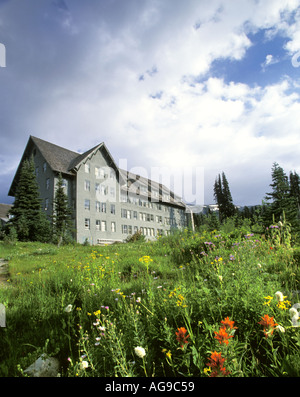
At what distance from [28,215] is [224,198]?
56754 mm

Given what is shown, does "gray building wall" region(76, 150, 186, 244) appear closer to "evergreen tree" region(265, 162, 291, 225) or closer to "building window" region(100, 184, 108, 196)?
Answer: "building window" region(100, 184, 108, 196)

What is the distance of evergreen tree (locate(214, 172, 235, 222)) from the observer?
211 ft

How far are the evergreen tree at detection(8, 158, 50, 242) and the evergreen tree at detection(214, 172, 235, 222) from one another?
2037 inches

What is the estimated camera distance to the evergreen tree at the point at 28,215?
21.6m

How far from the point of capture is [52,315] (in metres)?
2.94

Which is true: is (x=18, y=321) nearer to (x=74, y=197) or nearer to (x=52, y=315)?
(x=52, y=315)

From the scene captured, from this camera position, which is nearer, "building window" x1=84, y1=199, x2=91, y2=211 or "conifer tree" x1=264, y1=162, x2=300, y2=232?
"conifer tree" x1=264, y1=162, x2=300, y2=232

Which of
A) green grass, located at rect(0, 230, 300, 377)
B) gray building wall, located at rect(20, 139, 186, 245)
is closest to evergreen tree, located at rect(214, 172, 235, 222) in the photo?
gray building wall, located at rect(20, 139, 186, 245)

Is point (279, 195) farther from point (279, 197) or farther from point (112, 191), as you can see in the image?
point (112, 191)

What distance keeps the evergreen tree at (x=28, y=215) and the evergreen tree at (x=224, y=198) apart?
170 feet

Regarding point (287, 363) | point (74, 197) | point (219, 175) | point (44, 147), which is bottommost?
point (287, 363)
